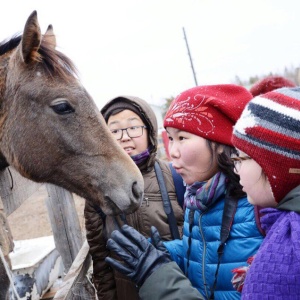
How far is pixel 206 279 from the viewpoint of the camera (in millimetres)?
1395

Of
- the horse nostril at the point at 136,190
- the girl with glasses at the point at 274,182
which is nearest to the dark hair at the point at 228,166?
the girl with glasses at the point at 274,182

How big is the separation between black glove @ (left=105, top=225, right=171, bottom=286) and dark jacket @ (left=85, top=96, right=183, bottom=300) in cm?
60

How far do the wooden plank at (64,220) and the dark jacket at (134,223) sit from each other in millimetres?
951

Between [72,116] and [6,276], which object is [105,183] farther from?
[6,276]

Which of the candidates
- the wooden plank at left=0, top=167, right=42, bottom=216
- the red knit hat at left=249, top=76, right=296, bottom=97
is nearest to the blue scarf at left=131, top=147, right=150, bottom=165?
the wooden plank at left=0, top=167, right=42, bottom=216

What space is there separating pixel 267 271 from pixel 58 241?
264 centimetres

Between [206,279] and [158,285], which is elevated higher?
[158,285]

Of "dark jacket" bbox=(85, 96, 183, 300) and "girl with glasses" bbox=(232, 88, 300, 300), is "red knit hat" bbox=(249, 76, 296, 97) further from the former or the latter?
"girl with glasses" bbox=(232, 88, 300, 300)

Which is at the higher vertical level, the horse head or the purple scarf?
the horse head

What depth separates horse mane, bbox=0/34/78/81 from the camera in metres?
1.97

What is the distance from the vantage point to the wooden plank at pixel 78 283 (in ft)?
5.30

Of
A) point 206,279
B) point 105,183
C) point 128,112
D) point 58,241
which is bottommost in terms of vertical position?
point 58,241

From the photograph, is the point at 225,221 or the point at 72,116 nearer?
the point at 225,221

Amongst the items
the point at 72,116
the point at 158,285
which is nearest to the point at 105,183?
the point at 72,116
